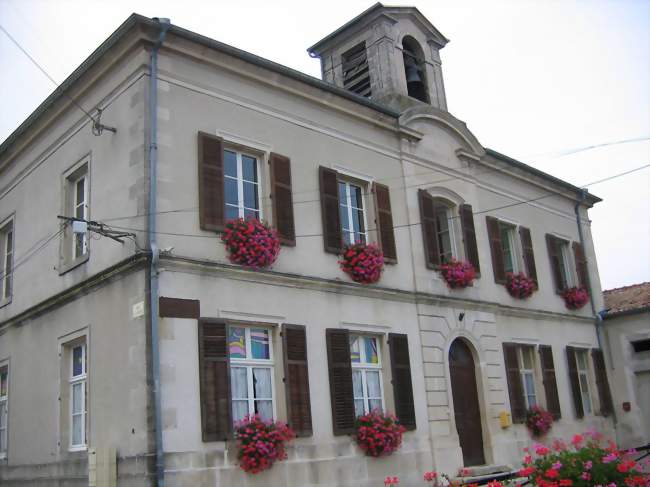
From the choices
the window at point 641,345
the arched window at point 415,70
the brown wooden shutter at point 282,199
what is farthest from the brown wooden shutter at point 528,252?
the brown wooden shutter at point 282,199

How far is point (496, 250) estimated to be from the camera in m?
16.3

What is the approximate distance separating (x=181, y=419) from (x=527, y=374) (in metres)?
9.07

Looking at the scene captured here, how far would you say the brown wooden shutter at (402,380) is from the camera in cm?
1272

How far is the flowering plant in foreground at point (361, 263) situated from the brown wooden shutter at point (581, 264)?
8227 mm

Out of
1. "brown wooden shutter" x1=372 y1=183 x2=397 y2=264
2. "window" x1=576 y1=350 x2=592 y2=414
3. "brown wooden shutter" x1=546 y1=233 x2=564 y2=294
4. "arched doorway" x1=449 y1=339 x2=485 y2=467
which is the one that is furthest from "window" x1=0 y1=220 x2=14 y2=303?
"window" x1=576 y1=350 x2=592 y2=414

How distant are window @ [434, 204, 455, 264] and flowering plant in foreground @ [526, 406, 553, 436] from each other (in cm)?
362

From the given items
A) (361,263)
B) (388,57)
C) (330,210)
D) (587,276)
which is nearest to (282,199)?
(330,210)

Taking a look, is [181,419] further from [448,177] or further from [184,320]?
[448,177]

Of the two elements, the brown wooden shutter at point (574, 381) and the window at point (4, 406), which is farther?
the brown wooden shutter at point (574, 381)

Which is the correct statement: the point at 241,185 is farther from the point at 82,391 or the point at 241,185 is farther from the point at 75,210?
the point at 82,391

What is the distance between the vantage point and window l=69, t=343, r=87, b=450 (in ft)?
37.3

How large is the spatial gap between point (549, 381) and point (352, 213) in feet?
20.6

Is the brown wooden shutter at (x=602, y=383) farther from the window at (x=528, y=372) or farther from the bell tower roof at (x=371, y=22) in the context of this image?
the bell tower roof at (x=371, y=22)

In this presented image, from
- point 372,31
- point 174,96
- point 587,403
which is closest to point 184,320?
point 174,96
